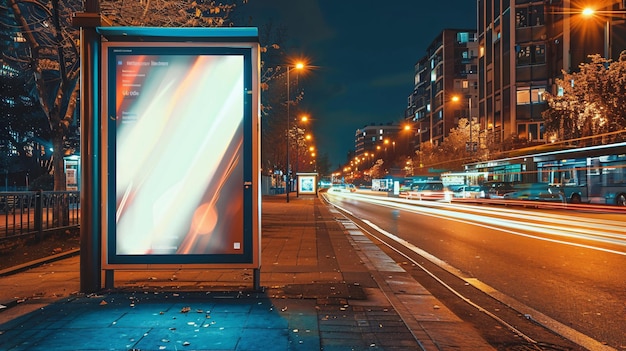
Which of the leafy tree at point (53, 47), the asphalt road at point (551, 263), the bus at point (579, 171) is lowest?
the asphalt road at point (551, 263)

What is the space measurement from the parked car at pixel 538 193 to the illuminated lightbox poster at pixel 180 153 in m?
28.8

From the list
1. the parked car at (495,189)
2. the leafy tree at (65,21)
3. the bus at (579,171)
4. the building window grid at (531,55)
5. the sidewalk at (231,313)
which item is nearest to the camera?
the sidewalk at (231,313)

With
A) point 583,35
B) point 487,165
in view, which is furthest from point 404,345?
point 583,35

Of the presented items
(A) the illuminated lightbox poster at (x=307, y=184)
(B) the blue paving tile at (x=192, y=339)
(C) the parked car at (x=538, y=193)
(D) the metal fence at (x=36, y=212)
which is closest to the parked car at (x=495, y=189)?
(C) the parked car at (x=538, y=193)

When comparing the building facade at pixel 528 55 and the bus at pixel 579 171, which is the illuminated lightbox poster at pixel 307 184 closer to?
the bus at pixel 579 171

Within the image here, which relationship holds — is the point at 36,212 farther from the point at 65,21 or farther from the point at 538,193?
the point at 538,193

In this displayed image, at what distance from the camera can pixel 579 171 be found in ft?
93.7

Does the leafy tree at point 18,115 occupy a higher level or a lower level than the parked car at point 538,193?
higher

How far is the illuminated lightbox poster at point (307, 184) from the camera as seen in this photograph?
142ft

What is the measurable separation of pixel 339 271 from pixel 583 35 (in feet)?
160

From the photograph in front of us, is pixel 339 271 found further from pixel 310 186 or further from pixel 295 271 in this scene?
pixel 310 186

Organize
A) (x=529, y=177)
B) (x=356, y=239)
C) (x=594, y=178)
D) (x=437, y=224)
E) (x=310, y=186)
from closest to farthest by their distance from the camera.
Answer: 1. (x=356, y=239)
2. (x=437, y=224)
3. (x=594, y=178)
4. (x=529, y=177)
5. (x=310, y=186)

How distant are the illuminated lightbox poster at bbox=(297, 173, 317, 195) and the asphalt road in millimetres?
23820

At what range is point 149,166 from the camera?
21.2 feet
